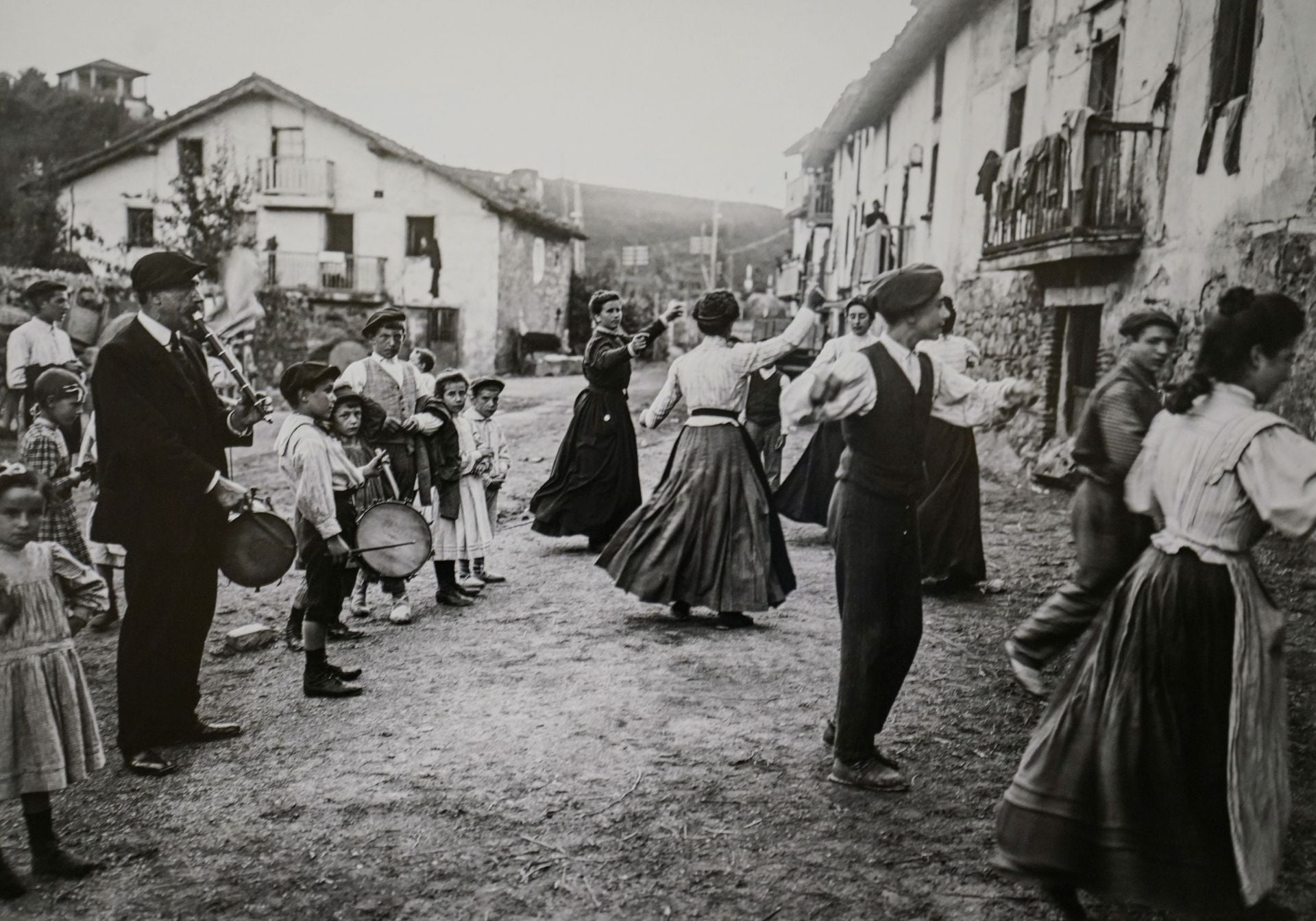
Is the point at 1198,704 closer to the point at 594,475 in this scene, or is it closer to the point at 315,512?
the point at 315,512

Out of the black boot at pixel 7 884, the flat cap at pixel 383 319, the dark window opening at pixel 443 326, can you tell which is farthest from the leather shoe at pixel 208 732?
the dark window opening at pixel 443 326

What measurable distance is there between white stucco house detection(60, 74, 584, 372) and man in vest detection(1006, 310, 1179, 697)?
77.9 ft

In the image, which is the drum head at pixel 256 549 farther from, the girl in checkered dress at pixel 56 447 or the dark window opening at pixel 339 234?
the dark window opening at pixel 339 234

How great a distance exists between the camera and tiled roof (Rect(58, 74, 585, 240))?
2442 cm

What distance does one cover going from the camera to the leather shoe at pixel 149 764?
Result: 368 cm

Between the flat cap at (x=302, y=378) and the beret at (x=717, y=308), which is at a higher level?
the beret at (x=717, y=308)

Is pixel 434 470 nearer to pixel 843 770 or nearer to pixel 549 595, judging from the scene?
pixel 549 595

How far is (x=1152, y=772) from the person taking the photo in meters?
2.59

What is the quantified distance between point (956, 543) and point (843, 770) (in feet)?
9.96

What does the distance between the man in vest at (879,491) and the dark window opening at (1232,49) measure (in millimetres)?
5244

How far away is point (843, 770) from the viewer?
3.59m

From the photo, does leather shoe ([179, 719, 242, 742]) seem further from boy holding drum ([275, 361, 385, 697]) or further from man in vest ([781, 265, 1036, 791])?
man in vest ([781, 265, 1036, 791])

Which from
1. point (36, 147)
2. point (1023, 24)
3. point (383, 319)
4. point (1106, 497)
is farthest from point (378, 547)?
point (1023, 24)

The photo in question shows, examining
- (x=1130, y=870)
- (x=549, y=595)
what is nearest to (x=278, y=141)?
(x=549, y=595)
